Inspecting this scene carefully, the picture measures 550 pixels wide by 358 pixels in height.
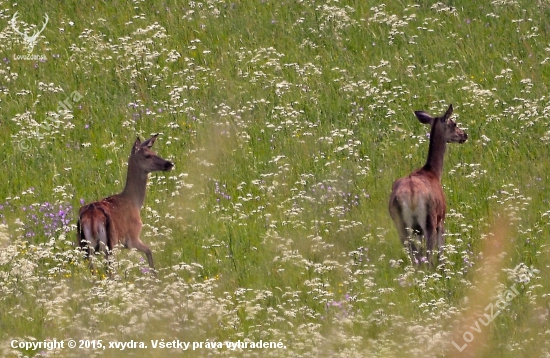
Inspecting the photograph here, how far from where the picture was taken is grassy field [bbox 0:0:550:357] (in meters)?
8.80

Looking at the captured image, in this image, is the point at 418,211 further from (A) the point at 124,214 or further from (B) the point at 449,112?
(A) the point at 124,214

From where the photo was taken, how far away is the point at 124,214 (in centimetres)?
1130

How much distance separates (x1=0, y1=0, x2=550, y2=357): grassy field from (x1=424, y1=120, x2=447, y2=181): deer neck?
1.23 feet

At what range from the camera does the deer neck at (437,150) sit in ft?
41.2

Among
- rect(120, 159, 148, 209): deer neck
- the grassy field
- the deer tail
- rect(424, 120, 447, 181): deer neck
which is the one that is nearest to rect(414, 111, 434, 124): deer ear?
rect(424, 120, 447, 181): deer neck

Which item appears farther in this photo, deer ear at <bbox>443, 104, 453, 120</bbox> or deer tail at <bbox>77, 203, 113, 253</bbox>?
deer ear at <bbox>443, 104, 453, 120</bbox>

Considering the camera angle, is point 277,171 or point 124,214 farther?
point 277,171

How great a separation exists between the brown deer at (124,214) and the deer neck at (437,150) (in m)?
2.93

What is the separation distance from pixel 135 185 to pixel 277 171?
1.85 metres

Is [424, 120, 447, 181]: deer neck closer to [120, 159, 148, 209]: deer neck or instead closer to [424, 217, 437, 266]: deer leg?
[424, 217, 437, 266]: deer leg

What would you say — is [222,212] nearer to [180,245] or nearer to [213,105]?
[180,245]

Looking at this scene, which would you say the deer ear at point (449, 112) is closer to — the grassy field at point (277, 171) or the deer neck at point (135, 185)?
the grassy field at point (277, 171)

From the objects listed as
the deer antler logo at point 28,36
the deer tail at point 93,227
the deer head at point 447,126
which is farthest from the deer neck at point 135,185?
the deer antler logo at point 28,36

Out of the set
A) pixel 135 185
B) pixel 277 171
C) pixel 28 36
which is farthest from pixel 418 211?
pixel 28 36
